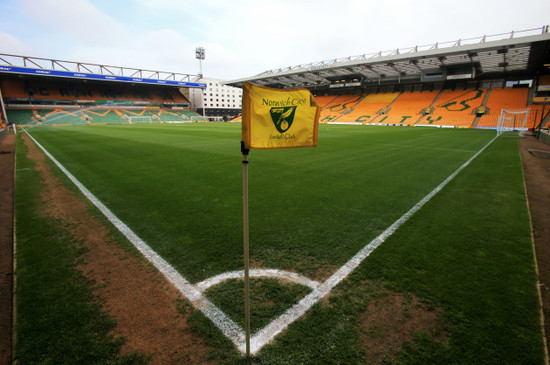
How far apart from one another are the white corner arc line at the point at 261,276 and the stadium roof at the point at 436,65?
1520 inches

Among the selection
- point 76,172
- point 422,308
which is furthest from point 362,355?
point 76,172

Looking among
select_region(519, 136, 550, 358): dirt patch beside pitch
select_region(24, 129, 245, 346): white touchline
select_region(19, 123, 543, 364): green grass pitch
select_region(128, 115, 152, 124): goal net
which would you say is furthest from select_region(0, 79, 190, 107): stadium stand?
select_region(519, 136, 550, 358): dirt patch beside pitch

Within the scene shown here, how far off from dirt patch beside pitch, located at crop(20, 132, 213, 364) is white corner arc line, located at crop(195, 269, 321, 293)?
0.30 m

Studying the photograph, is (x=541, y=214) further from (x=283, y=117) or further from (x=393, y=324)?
(x=283, y=117)

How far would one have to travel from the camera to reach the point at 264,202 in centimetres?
508

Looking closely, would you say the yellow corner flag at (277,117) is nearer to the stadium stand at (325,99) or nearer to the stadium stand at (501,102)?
the stadium stand at (501,102)

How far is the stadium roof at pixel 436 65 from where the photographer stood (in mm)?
29047

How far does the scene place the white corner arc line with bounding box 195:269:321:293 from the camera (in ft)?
8.73

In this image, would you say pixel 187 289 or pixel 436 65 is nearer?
pixel 187 289

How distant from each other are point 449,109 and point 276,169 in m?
44.0

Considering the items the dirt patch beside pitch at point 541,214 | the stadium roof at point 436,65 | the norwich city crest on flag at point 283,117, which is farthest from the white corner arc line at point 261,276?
the stadium roof at point 436,65

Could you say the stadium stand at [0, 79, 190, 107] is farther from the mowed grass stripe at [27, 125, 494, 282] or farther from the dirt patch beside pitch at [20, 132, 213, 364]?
the dirt patch beside pitch at [20, 132, 213, 364]

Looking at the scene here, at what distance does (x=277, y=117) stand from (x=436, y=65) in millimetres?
49712

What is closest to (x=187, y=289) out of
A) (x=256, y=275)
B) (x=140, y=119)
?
(x=256, y=275)
